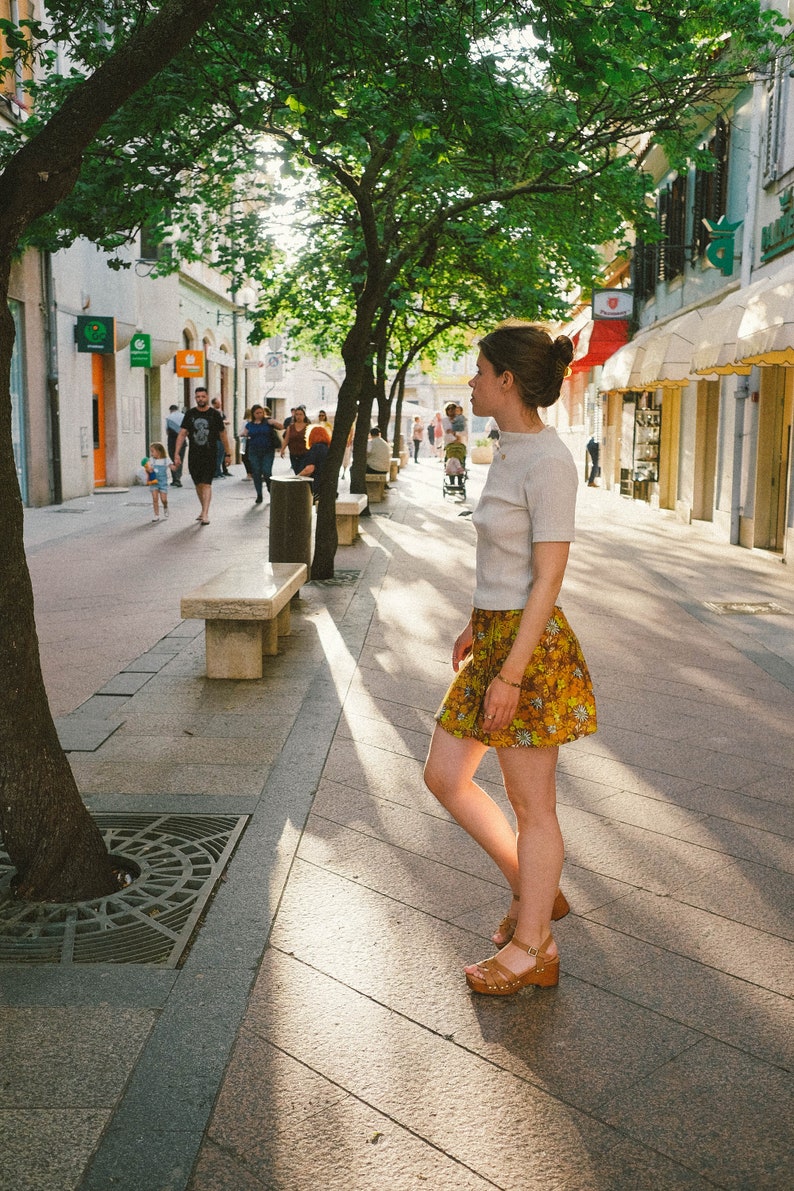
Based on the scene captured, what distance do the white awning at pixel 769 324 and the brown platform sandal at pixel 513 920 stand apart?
9415 mm

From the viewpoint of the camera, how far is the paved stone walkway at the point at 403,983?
2697 mm

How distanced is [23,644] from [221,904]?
3.47 feet

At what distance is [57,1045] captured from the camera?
3.07 m

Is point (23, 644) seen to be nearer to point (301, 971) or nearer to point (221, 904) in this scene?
point (221, 904)

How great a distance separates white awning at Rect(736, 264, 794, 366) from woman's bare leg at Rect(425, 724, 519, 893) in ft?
31.6

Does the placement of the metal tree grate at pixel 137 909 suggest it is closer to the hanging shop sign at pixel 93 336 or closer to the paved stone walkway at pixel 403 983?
the paved stone walkway at pixel 403 983

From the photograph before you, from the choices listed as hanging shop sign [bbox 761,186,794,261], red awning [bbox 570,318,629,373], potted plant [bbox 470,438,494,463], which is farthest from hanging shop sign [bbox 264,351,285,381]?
hanging shop sign [bbox 761,186,794,261]

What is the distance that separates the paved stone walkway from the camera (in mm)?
2697

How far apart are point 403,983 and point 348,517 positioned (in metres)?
12.9

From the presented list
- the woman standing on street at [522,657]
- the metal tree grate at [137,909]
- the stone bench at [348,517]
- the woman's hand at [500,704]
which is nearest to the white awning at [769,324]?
the stone bench at [348,517]

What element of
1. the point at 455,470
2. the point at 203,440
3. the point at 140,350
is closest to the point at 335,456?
the point at 203,440

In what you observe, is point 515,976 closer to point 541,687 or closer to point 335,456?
point 541,687

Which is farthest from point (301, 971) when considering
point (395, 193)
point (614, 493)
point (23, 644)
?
point (614, 493)

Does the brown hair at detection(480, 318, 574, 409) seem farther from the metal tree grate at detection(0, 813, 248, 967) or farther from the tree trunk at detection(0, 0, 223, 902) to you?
the metal tree grate at detection(0, 813, 248, 967)
